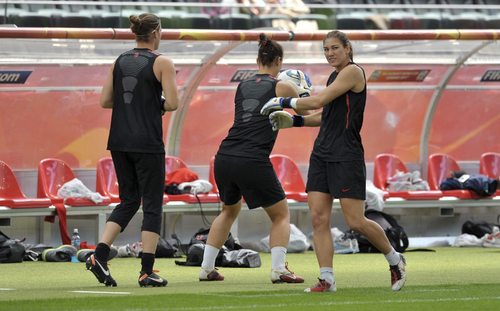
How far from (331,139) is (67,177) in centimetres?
727

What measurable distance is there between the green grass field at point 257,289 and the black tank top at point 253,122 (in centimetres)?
114

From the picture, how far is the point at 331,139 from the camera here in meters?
9.94

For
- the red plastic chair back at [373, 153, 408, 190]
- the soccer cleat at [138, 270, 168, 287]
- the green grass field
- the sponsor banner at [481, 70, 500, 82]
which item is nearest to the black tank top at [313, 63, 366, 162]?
the green grass field

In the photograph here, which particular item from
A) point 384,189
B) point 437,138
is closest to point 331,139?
point 384,189

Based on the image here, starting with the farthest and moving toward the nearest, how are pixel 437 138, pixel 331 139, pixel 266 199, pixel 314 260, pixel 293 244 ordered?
pixel 437 138, pixel 293 244, pixel 314 260, pixel 266 199, pixel 331 139

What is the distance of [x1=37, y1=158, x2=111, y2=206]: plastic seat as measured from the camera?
16127mm

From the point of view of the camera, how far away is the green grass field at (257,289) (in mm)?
8625

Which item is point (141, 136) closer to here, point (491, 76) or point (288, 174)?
point (288, 174)

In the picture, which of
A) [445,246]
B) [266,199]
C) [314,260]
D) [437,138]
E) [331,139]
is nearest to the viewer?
[331,139]

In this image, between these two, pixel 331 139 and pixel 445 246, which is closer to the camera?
pixel 331 139

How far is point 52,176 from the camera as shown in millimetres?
16406

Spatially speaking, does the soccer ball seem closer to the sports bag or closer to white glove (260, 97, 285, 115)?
white glove (260, 97, 285, 115)

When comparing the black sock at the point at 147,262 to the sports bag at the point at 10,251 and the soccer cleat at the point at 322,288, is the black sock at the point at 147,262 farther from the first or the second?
the sports bag at the point at 10,251

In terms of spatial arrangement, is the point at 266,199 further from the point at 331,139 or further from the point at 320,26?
the point at 320,26
